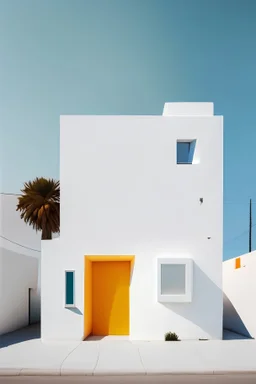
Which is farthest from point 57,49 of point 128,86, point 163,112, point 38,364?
point 38,364

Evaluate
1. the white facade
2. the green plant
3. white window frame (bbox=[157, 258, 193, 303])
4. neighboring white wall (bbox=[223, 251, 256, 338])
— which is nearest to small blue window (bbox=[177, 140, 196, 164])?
white window frame (bbox=[157, 258, 193, 303])

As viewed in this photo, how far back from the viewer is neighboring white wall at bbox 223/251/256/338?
38.8 ft

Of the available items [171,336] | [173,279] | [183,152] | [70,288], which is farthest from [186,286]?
[183,152]

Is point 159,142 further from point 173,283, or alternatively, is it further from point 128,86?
point 173,283

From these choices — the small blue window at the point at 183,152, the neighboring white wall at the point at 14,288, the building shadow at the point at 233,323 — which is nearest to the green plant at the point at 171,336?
the building shadow at the point at 233,323

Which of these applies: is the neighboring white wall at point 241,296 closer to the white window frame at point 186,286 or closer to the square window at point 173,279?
the white window frame at point 186,286

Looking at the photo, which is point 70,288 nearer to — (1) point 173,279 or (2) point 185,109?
(1) point 173,279

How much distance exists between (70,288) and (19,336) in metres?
2.71

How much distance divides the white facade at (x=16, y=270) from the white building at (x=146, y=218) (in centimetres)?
250

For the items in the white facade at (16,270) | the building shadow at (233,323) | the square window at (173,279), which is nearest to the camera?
the square window at (173,279)

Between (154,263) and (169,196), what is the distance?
86.1 inches

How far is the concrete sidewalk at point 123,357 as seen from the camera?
7609 millimetres

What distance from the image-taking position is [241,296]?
12.7m

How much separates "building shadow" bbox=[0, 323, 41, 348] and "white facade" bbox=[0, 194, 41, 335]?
1.04 feet
